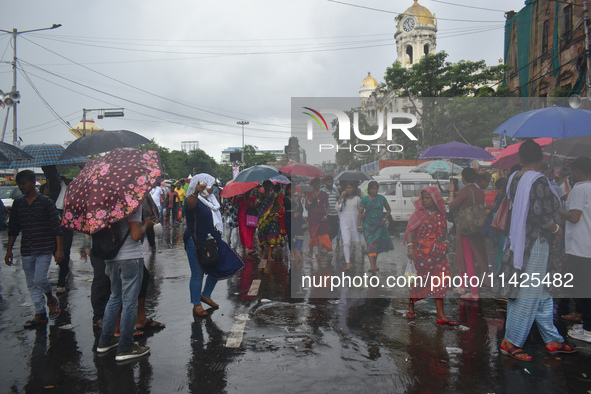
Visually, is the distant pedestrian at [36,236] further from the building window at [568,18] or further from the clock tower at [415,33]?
the clock tower at [415,33]

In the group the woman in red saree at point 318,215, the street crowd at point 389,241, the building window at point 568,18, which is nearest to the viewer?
the street crowd at point 389,241

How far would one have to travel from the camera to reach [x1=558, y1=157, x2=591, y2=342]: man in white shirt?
15.6 feet

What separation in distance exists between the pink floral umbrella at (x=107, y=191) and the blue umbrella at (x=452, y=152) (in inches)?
157

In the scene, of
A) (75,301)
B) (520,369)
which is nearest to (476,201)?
(520,369)

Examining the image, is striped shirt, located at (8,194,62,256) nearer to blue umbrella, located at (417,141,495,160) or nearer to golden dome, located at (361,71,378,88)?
blue umbrella, located at (417,141,495,160)

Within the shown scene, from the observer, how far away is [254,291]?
698 centimetres

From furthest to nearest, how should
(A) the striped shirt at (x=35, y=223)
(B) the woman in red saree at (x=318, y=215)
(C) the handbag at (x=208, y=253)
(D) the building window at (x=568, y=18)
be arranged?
(D) the building window at (x=568, y=18), (B) the woman in red saree at (x=318, y=215), (C) the handbag at (x=208, y=253), (A) the striped shirt at (x=35, y=223)

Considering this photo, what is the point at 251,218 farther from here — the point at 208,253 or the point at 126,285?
the point at 126,285

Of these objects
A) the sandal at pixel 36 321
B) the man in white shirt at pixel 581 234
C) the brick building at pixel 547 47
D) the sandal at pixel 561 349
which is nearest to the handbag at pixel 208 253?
the sandal at pixel 36 321

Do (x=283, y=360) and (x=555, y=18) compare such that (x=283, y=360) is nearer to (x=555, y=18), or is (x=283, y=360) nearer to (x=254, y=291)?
(x=254, y=291)

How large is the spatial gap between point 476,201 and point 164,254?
7396mm

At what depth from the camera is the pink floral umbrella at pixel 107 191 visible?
3914 millimetres

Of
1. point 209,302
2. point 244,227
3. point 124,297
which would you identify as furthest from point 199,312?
point 244,227

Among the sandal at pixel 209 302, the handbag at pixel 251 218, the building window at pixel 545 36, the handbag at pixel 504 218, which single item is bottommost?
the sandal at pixel 209 302
